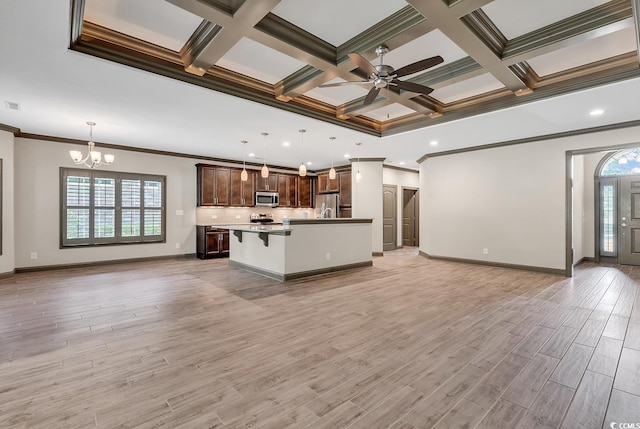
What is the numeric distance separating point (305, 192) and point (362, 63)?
24.0 ft

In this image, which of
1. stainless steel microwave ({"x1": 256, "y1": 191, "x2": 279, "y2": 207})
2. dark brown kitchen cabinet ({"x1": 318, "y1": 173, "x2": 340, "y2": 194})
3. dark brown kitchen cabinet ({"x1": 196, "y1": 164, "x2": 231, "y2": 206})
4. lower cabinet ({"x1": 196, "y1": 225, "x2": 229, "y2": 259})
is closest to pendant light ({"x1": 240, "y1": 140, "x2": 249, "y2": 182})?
dark brown kitchen cabinet ({"x1": 196, "y1": 164, "x2": 231, "y2": 206})

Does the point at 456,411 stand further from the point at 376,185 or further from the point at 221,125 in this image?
the point at 376,185

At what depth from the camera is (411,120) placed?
534 centimetres

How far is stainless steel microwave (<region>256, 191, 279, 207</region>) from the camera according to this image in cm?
877

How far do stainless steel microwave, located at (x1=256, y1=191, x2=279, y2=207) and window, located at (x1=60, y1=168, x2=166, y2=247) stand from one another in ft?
8.09

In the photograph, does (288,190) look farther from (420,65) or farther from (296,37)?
(420,65)

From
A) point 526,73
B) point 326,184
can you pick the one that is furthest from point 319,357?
point 326,184

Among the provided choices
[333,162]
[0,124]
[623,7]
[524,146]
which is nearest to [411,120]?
[524,146]

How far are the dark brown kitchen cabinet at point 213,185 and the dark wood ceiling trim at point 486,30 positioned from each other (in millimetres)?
6718

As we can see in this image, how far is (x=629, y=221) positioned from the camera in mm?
A: 6668

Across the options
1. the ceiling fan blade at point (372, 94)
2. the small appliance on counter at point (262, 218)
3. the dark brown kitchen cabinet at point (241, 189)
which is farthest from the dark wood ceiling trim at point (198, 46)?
the small appliance on counter at point (262, 218)

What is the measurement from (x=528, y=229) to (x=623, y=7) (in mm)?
4395

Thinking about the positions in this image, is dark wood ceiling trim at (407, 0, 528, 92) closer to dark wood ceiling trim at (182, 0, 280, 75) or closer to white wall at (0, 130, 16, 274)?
dark wood ceiling trim at (182, 0, 280, 75)

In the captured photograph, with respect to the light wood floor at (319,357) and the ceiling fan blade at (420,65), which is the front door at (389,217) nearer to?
the light wood floor at (319,357)
